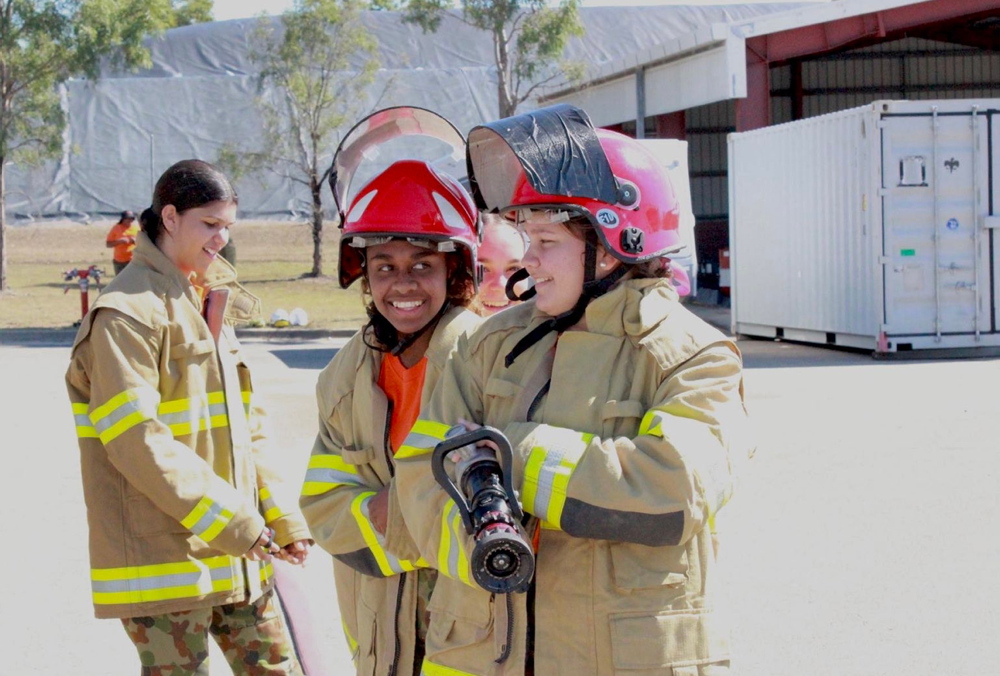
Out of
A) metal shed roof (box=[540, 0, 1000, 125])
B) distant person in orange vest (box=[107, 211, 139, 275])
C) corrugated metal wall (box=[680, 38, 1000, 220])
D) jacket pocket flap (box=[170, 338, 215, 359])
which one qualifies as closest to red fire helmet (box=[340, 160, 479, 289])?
jacket pocket flap (box=[170, 338, 215, 359])

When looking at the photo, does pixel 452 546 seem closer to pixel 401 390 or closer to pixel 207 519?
pixel 401 390

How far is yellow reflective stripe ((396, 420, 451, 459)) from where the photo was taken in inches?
98.2

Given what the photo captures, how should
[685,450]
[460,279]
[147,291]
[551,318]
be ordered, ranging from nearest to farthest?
[685,450] < [551,318] < [460,279] < [147,291]

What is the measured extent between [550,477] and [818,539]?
16.6 feet

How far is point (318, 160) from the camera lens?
99.7ft

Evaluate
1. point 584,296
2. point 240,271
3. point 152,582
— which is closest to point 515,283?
point 584,296

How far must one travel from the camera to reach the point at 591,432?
2404 mm

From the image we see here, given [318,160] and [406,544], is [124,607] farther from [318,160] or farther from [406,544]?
[318,160]

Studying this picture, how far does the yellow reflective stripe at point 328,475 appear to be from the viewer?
3.09 m

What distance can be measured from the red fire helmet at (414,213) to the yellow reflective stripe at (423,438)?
0.81m

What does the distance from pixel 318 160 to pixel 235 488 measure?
89.2 ft

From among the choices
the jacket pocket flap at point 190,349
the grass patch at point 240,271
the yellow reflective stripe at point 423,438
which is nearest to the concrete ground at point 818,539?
the jacket pocket flap at point 190,349

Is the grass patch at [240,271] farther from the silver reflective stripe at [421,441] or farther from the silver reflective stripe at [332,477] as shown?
the silver reflective stripe at [421,441]

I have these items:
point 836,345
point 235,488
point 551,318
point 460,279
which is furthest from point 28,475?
point 836,345
